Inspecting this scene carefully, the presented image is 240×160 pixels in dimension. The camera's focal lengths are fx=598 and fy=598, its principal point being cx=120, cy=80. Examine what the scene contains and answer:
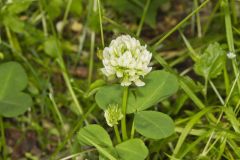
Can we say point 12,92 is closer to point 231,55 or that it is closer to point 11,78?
point 11,78

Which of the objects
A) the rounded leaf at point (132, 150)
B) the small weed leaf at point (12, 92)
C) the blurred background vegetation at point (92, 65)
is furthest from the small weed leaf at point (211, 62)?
the small weed leaf at point (12, 92)

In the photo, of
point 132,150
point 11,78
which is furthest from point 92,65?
point 132,150

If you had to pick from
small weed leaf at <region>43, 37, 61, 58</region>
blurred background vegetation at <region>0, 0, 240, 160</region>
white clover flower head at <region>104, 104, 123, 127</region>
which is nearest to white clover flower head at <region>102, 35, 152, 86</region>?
white clover flower head at <region>104, 104, 123, 127</region>

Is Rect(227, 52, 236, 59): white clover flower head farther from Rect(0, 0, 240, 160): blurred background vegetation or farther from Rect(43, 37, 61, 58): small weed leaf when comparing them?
Rect(43, 37, 61, 58): small weed leaf

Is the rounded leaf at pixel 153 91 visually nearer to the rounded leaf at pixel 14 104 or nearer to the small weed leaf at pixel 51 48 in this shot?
the rounded leaf at pixel 14 104

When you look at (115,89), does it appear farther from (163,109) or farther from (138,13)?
(138,13)

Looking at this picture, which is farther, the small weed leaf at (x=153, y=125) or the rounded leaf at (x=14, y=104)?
the rounded leaf at (x=14, y=104)
